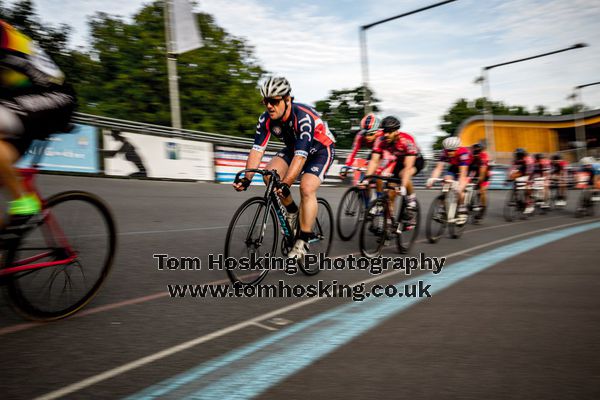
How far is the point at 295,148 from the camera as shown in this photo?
15.4ft

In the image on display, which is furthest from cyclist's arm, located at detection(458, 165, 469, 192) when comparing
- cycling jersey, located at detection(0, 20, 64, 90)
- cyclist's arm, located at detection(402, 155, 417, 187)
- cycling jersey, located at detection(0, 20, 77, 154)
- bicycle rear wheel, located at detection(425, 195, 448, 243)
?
cycling jersey, located at detection(0, 20, 64, 90)

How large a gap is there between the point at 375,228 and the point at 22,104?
448 cm

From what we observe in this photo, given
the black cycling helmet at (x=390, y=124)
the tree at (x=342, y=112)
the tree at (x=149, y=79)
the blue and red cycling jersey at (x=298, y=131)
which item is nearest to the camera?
the blue and red cycling jersey at (x=298, y=131)

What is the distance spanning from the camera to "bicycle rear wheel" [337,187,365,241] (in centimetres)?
746

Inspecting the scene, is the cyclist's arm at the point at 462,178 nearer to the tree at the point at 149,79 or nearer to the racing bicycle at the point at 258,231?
the racing bicycle at the point at 258,231

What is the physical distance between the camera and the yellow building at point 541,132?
47.3 metres

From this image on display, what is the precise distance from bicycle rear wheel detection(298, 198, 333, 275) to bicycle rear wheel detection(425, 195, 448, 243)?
10.3 ft

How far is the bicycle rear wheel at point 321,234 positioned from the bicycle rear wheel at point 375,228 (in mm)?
613

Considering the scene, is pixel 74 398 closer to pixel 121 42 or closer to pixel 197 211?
pixel 197 211

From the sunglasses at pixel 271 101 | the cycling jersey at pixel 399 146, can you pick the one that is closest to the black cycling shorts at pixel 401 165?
the cycling jersey at pixel 399 146

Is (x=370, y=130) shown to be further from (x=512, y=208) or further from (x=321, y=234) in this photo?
(x=512, y=208)

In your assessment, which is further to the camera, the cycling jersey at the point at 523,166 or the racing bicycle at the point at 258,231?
the cycling jersey at the point at 523,166

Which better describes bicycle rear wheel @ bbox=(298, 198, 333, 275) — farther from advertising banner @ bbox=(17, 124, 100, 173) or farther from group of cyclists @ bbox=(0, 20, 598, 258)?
advertising banner @ bbox=(17, 124, 100, 173)

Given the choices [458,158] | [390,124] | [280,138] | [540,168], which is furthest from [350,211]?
[540,168]
